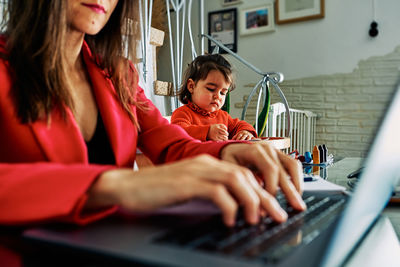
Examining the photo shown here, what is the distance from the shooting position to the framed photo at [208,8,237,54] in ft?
13.6

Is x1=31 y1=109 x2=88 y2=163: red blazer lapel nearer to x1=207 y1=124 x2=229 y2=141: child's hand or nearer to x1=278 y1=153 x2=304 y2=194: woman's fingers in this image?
x1=278 y1=153 x2=304 y2=194: woman's fingers

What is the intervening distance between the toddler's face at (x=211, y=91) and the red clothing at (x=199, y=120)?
0.17 feet

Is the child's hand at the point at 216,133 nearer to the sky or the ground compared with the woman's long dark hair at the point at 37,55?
nearer to the ground

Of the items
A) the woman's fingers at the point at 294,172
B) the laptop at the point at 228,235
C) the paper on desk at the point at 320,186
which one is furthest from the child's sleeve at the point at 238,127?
the laptop at the point at 228,235

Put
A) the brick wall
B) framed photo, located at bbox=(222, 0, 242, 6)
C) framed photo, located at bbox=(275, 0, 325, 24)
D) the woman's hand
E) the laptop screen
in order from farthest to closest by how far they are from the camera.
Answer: framed photo, located at bbox=(222, 0, 242, 6) → framed photo, located at bbox=(275, 0, 325, 24) → the brick wall → the woman's hand → the laptop screen

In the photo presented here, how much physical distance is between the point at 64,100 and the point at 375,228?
0.48m

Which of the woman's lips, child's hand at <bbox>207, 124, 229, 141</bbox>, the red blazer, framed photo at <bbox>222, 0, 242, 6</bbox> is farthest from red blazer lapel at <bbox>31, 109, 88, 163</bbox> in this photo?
framed photo at <bbox>222, 0, 242, 6</bbox>

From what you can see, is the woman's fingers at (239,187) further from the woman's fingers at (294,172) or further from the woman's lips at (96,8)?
the woman's lips at (96,8)

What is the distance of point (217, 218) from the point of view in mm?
347

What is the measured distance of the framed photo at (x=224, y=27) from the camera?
414cm

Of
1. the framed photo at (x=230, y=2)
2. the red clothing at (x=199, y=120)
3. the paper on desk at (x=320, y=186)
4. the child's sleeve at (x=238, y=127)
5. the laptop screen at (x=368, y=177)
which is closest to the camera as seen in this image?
the laptop screen at (x=368, y=177)

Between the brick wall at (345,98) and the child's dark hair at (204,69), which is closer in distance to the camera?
the child's dark hair at (204,69)

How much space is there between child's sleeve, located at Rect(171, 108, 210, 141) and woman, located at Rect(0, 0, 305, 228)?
0.64m

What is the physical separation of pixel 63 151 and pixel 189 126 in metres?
1.00
